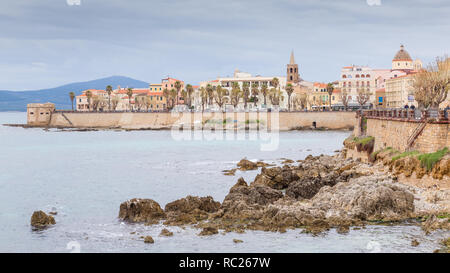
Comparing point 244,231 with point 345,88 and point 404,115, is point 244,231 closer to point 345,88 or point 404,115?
point 404,115

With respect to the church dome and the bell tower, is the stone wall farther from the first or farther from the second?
the bell tower

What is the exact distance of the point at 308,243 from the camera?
23016mm

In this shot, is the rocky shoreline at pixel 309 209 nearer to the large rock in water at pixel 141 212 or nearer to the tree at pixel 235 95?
the large rock in water at pixel 141 212

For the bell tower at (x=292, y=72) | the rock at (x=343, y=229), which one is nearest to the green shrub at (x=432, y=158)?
the rock at (x=343, y=229)

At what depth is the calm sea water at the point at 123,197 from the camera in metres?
23.0

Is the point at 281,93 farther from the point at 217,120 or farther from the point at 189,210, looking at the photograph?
the point at 189,210

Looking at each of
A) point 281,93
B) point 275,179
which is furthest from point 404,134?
point 281,93

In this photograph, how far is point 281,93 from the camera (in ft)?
497

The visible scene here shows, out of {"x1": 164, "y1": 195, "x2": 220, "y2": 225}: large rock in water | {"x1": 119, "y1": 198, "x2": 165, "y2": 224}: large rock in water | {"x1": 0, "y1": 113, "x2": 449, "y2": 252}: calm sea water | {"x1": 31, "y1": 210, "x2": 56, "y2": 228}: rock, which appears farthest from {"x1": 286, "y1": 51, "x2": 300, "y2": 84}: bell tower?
{"x1": 31, "y1": 210, "x2": 56, "y2": 228}: rock

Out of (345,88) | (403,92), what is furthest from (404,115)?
(345,88)

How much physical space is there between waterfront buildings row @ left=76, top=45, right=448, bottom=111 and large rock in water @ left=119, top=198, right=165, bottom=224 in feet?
346

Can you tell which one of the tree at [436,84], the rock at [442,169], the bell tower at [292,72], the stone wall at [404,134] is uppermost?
the bell tower at [292,72]

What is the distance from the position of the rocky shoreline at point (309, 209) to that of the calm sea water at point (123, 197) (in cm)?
87

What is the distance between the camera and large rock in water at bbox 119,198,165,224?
1086 inches
